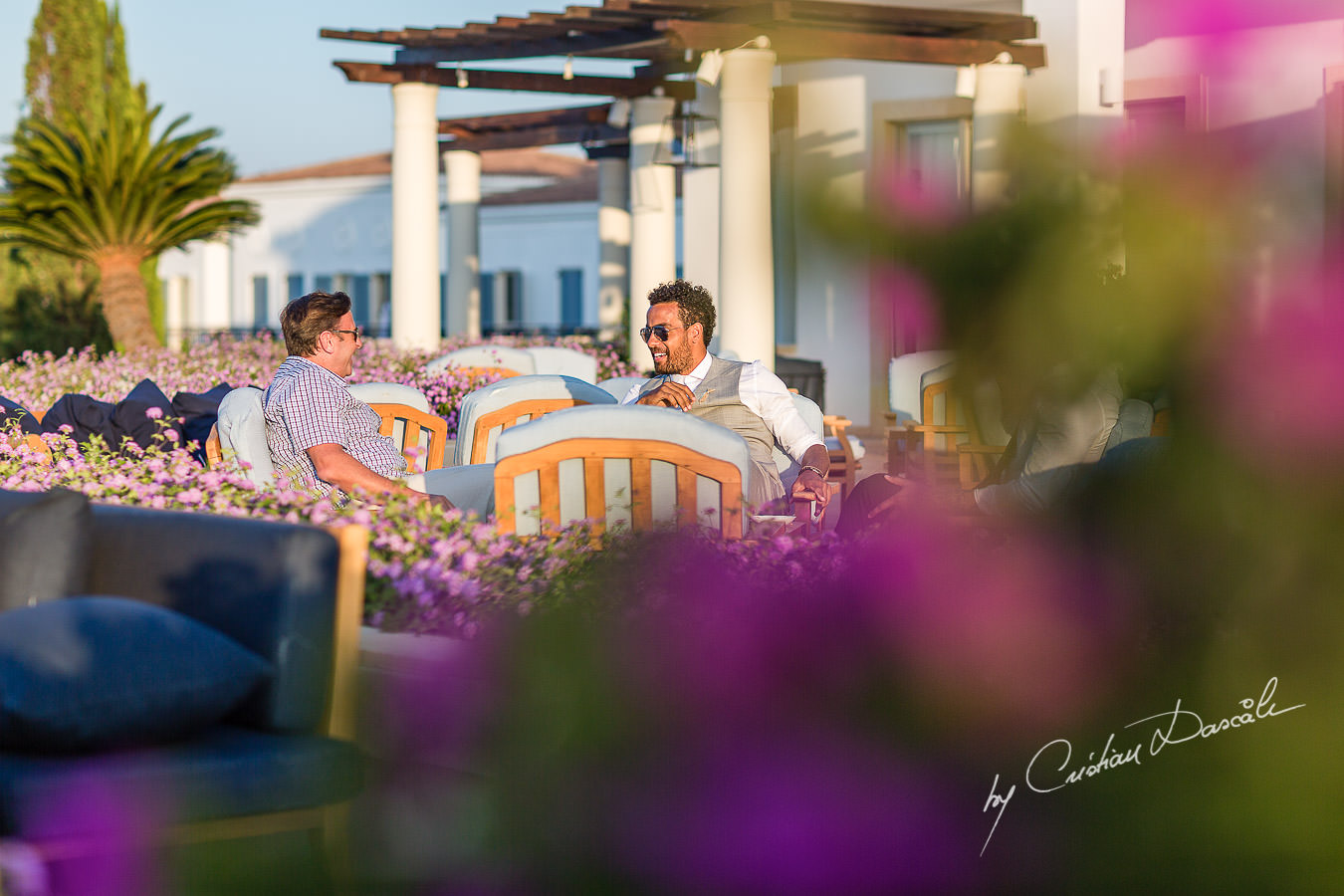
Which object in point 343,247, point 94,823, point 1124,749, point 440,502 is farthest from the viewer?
point 343,247

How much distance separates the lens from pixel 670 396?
462 cm

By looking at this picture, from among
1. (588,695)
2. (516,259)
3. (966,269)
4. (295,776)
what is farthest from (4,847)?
(516,259)

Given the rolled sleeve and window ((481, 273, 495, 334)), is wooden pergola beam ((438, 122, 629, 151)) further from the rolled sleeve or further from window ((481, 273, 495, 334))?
window ((481, 273, 495, 334))

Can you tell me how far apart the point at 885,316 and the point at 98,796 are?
1822 mm

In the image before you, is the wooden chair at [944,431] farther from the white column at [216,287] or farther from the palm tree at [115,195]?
the white column at [216,287]

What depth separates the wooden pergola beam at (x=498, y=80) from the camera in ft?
45.0

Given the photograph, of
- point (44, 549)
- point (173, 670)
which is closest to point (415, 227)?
point (44, 549)

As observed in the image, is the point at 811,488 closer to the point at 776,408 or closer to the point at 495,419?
the point at 776,408

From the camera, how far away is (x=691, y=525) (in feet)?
7.07

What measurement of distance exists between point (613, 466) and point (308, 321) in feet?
5.11

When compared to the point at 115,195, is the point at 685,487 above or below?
below

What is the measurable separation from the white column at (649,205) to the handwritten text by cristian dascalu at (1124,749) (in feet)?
44.8

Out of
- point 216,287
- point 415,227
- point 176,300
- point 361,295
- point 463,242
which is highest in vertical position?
point 216,287

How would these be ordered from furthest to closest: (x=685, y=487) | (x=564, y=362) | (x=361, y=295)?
(x=361, y=295), (x=564, y=362), (x=685, y=487)
